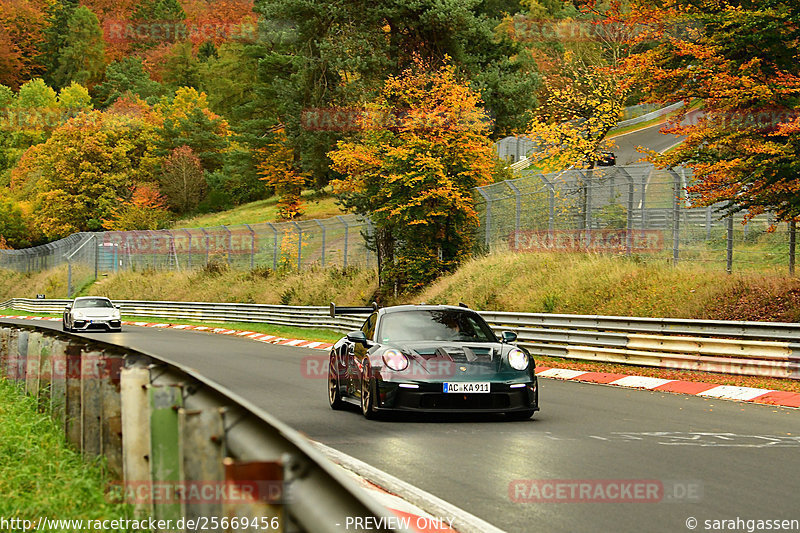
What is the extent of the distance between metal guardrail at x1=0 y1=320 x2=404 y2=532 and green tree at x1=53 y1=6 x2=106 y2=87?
144062 mm

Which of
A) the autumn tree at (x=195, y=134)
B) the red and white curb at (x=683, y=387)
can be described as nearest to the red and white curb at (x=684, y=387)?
the red and white curb at (x=683, y=387)

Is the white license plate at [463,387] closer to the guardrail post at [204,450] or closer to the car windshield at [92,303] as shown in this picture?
the guardrail post at [204,450]

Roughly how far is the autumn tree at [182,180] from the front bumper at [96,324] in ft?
183

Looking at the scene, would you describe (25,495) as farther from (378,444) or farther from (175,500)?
(378,444)

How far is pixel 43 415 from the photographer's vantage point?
986 centimetres

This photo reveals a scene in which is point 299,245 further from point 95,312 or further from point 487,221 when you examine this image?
point 487,221

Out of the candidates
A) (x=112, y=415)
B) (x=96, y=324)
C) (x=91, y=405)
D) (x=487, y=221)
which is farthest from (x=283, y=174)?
(x=112, y=415)

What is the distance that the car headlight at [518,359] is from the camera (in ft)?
39.6

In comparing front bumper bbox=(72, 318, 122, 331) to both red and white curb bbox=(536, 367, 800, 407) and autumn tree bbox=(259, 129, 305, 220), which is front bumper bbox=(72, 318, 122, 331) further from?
autumn tree bbox=(259, 129, 305, 220)

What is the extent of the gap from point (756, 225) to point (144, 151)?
253 ft

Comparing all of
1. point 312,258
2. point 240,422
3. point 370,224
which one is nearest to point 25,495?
point 240,422

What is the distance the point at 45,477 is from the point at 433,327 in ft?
21.6

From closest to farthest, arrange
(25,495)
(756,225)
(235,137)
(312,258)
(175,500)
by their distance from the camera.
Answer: (175,500)
(25,495)
(756,225)
(312,258)
(235,137)

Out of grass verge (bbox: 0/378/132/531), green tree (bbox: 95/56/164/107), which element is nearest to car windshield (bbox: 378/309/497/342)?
grass verge (bbox: 0/378/132/531)
